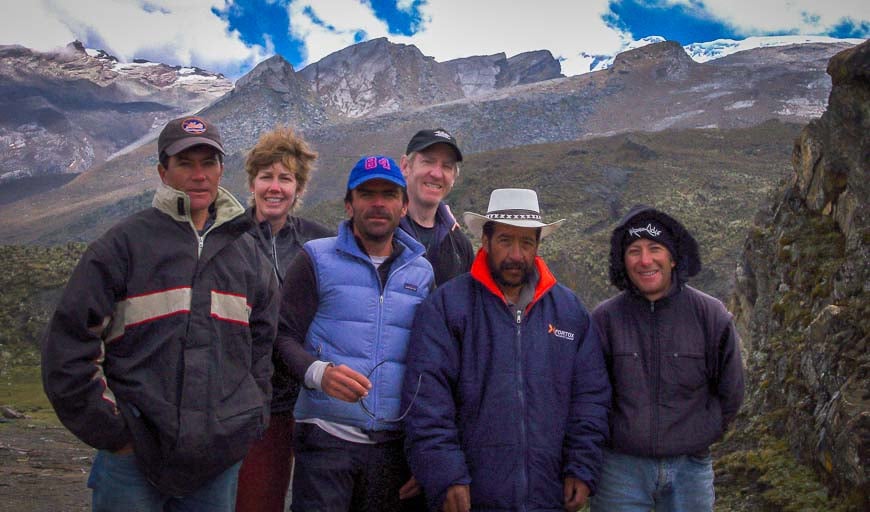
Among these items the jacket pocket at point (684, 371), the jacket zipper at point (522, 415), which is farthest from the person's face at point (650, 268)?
the jacket zipper at point (522, 415)

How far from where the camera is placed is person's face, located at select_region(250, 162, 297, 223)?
3926mm

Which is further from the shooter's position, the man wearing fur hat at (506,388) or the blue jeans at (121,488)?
the man wearing fur hat at (506,388)

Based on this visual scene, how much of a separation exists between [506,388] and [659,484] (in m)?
0.89

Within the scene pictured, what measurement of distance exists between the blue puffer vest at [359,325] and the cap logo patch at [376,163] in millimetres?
346

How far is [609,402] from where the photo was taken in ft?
10.6

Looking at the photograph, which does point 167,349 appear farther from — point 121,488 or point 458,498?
point 458,498

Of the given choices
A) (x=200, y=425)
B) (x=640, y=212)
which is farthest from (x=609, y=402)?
(x=200, y=425)

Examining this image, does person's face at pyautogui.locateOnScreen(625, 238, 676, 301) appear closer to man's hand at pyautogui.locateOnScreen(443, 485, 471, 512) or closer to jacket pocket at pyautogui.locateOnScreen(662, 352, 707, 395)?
jacket pocket at pyautogui.locateOnScreen(662, 352, 707, 395)

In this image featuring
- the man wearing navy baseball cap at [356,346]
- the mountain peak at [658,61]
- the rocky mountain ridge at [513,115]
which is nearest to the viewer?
the man wearing navy baseball cap at [356,346]

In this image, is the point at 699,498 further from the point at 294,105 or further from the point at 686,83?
the point at 294,105

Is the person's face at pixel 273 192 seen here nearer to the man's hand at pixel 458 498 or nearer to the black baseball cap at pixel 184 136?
the black baseball cap at pixel 184 136

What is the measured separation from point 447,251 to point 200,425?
5.56ft

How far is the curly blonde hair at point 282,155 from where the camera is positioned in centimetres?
401

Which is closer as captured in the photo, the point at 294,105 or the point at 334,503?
the point at 334,503
